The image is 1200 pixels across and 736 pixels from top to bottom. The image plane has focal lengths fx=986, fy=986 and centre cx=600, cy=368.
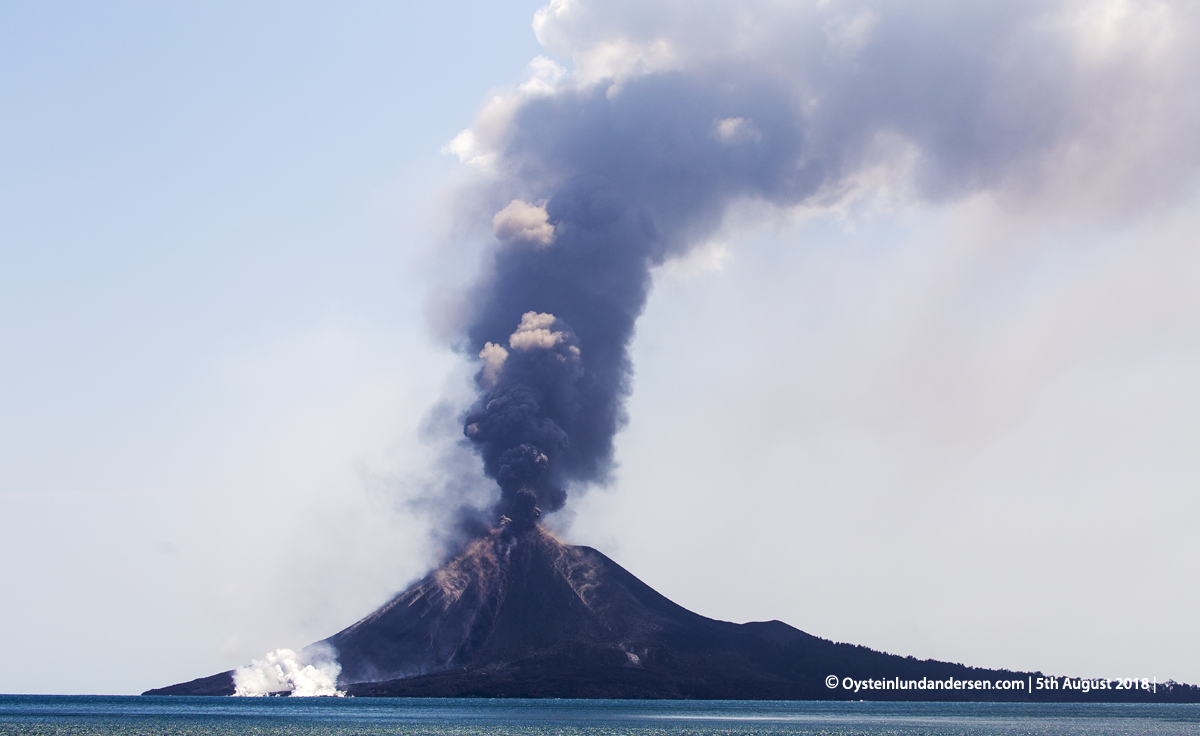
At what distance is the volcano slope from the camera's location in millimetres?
162500

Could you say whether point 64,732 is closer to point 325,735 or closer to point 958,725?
point 325,735

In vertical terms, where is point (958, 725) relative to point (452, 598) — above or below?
below

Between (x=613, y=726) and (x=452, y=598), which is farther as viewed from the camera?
(x=452, y=598)

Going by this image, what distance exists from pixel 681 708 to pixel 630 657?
89.0 feet

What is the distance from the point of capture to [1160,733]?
308ft

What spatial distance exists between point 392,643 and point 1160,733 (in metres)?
120

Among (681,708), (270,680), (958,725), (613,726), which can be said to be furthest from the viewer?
(270,680)

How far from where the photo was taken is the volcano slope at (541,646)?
16250cm

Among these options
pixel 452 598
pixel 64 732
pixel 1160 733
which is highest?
pixel 452 598

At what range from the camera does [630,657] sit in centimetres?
17350

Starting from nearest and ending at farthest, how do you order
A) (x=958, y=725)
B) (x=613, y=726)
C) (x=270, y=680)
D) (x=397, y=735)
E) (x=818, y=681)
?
(x=397, y=735)
(x=613, y=726)
(x=958, y=725)
(x=270, y=680)
(x=818, y=681)

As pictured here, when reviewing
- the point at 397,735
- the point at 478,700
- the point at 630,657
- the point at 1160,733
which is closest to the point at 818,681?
the point at 630,657

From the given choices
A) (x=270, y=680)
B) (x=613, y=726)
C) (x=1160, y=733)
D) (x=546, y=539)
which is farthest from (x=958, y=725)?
(x=270, y=680)

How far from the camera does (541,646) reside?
17312cm
